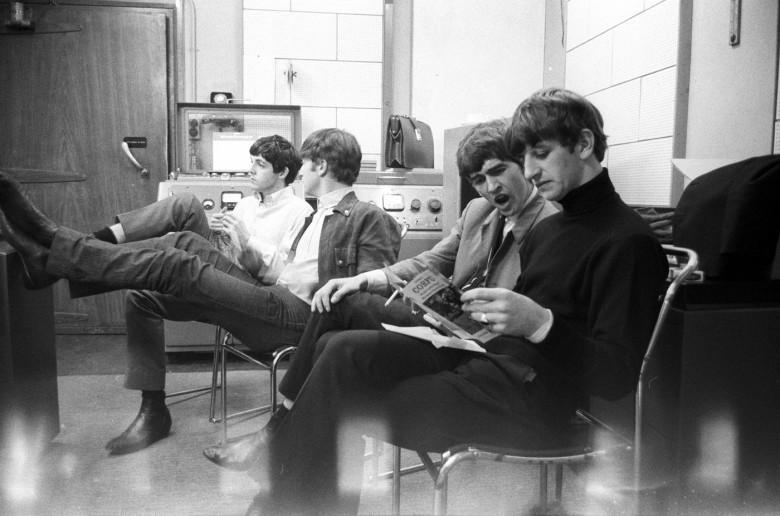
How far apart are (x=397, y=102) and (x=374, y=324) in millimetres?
2913

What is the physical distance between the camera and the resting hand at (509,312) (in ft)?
3.38

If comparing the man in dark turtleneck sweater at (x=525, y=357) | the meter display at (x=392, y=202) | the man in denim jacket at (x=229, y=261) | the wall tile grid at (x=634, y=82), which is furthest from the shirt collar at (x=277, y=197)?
the man in dark turtleneck sweater at (x=525, y=357)

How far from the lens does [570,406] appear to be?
1176 mm

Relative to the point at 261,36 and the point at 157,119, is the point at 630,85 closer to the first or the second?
the point at 261,36

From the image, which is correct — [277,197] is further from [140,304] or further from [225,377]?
[225,377]

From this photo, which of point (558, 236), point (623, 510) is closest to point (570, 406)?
point (558, 236)

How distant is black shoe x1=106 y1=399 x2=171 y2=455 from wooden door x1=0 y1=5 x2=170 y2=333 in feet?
6.75

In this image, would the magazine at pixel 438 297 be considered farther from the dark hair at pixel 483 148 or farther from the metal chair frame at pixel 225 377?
the metal chair frame at pixel 225 377

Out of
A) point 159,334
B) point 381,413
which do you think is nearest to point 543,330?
point 381,413

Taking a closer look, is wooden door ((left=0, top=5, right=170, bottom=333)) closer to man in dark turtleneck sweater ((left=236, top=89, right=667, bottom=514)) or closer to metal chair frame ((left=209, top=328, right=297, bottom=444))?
metal chair frame ((left=209, top=328, right=297, bottom=444))

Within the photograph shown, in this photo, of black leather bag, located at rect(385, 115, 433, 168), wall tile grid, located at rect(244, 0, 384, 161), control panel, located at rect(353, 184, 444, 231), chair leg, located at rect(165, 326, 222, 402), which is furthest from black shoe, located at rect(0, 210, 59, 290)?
wall tile grid, located at rect(244, 0, 384, 161)

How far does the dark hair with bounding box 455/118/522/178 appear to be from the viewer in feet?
5.67

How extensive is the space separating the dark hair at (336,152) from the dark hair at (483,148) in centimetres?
57

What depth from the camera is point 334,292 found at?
5.54 feet
